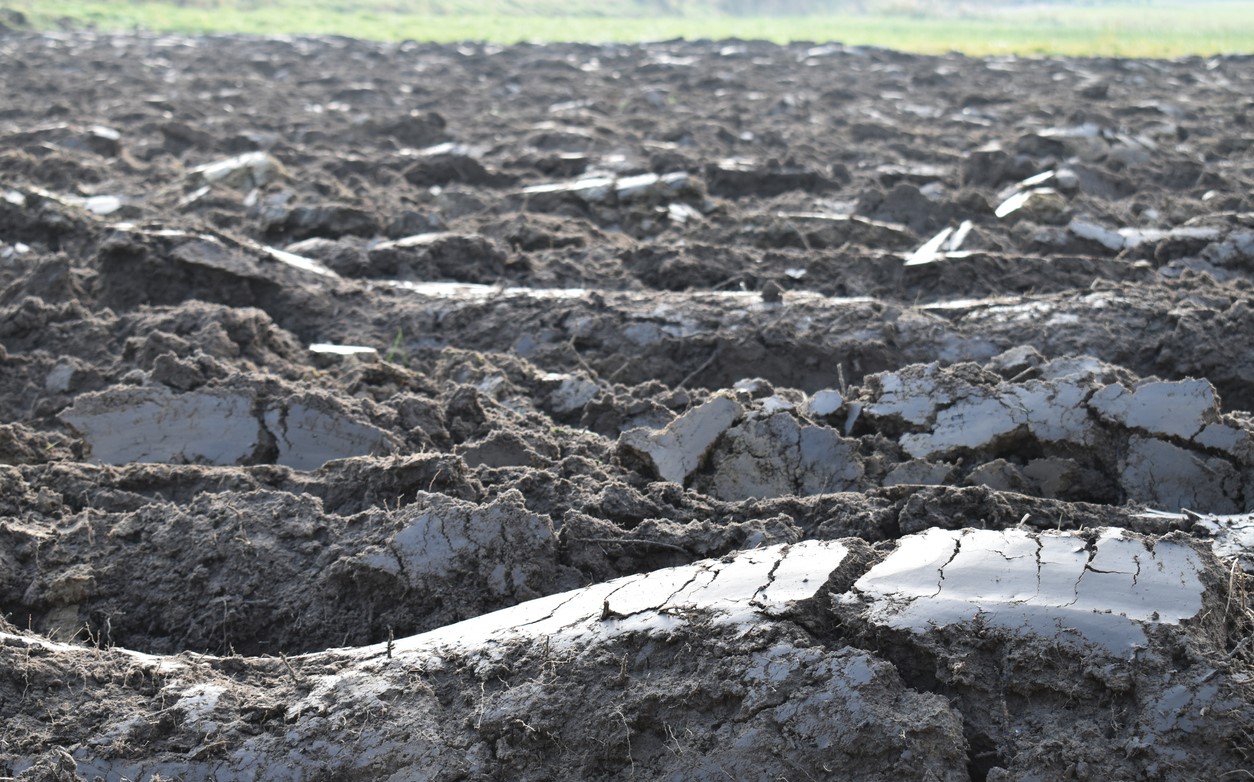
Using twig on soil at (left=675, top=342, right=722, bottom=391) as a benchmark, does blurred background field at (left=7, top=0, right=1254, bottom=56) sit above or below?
above

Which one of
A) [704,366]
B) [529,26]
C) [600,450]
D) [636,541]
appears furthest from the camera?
[529,26]

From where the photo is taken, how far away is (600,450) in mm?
4328

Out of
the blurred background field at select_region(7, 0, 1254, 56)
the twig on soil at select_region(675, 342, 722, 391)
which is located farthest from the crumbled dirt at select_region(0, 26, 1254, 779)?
the blurred background field at select_region(7, 0, 1254, 56)

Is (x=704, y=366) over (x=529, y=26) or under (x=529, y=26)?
under

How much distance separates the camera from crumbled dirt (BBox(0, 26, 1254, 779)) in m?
2.61

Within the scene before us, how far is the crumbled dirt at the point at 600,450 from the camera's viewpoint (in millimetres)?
2609

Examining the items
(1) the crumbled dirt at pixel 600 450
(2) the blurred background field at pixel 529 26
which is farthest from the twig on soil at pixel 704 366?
(2) the blurred background field at pixel 529 26

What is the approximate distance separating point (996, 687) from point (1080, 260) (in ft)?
15.4

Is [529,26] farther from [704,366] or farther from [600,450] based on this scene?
[600,450]

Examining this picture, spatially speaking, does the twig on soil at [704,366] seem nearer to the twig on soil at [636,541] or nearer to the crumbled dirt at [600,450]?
the crumbled dirt at [600,450]

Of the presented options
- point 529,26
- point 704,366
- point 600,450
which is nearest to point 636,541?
point 600,450

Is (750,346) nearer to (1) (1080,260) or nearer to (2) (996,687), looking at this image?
(1) (1080,260)

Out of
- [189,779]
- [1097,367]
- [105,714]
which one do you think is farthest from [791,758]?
[1097,367]

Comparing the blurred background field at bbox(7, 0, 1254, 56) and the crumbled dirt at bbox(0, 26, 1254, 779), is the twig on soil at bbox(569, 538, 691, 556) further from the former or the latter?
the blurred background field at bbox(7, 0, 1254, 56)
